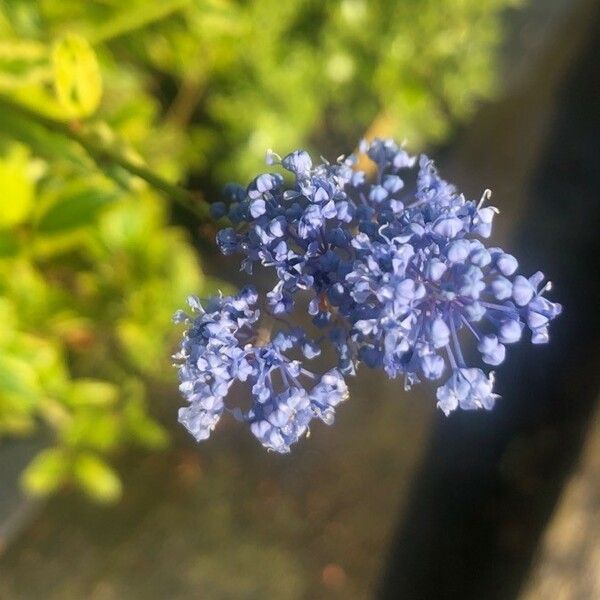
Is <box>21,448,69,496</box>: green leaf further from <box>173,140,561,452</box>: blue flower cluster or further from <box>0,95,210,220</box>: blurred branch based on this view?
<box>173,140,561,452</box>: blue flower cluster

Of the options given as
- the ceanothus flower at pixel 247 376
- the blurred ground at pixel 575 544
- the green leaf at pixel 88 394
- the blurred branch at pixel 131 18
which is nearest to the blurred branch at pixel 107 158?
the ceanothus flower at pixel 247 376

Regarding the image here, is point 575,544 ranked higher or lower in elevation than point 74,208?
higher

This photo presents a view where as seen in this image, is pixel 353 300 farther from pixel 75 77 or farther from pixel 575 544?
pixel 575 544

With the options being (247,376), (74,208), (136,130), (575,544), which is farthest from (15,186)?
(575,544)

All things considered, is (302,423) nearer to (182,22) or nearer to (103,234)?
(103,234)

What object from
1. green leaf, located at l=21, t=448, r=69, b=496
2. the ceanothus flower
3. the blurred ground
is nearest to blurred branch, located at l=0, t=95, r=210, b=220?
the ceanothus flower

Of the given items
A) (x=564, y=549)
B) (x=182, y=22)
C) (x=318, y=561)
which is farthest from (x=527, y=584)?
(x=182, y=22)
